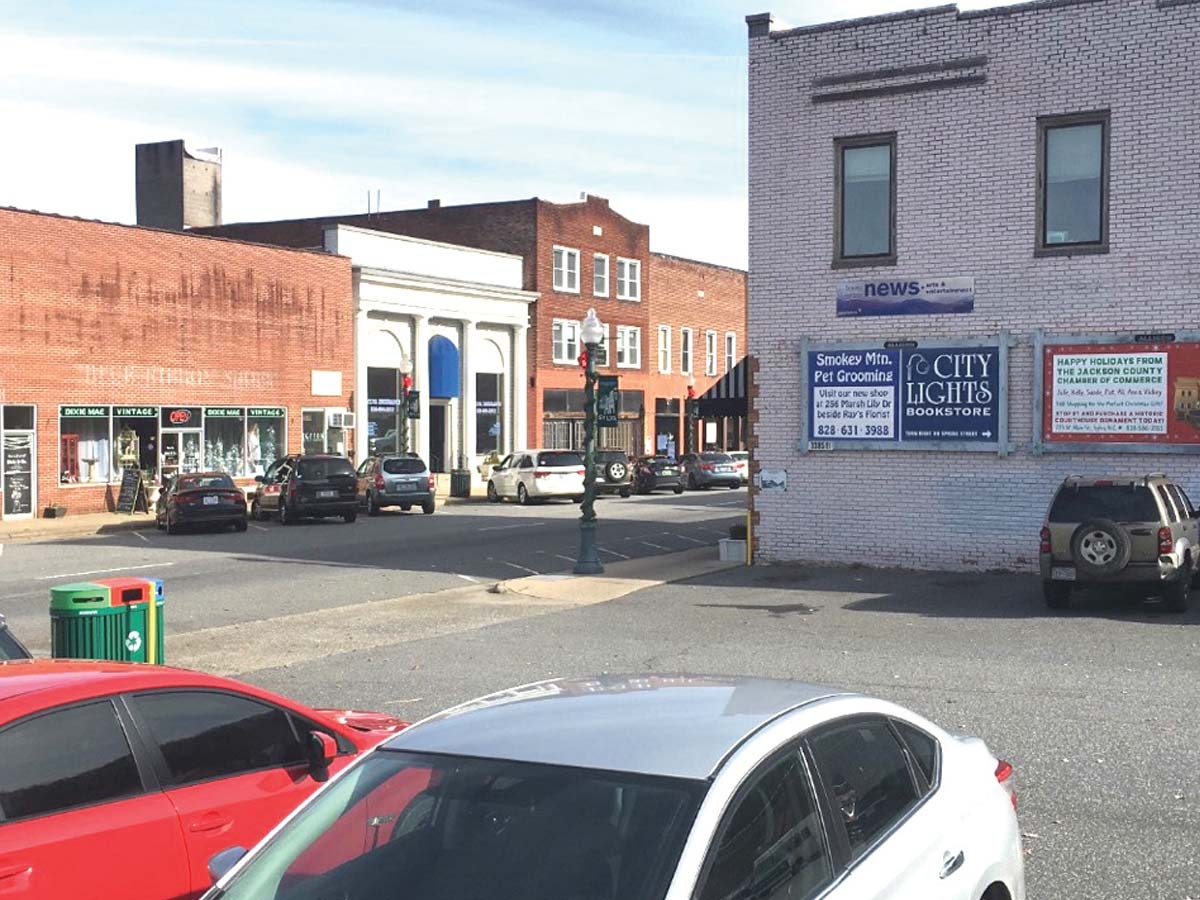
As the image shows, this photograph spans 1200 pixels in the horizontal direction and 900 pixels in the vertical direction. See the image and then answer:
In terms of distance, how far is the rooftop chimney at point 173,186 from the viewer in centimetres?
5703

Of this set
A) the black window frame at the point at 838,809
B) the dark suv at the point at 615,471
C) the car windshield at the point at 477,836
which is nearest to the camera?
→ the car windshield at the point at 477,836

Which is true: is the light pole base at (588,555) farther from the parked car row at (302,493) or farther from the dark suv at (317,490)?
the dark suv at (317,490)

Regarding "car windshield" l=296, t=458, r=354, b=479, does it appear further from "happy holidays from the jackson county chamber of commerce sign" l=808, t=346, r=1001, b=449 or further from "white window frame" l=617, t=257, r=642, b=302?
"white window frame" l=617, t=257, r=642, b=302

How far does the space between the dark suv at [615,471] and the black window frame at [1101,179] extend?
25.1 m

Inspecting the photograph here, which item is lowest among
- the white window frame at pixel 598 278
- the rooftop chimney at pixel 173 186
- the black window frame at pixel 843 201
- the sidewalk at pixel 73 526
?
the sidewalk at pixel 73 526

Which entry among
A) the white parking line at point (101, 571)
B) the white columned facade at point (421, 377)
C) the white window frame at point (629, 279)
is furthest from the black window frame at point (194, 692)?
the white window frame at point (629, 279)

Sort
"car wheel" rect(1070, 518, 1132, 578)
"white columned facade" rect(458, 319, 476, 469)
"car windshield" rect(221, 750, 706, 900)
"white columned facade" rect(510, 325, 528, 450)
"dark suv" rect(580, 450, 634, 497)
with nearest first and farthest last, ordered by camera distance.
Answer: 1. "car windshield" rect(221, 750, 706, 900)
2. "car wheel" rect(1070, 518, 1132, 578)
3. "dark suv" rect(580, 450, 634, 497)
4. "white columned facade" rect(458, 319, 476, 469)
5. "white columned facade" rect(510, 325, 528, 450)

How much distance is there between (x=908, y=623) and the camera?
50.9ft

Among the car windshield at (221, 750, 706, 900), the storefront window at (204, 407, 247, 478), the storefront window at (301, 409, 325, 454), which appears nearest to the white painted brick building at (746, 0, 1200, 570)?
the car windshield at (221, 750, 706, 900)

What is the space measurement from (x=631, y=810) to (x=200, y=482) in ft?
95.5

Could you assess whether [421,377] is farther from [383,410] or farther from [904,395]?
[904,395]

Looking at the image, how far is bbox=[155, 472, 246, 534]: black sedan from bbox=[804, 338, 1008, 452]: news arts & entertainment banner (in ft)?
49.9

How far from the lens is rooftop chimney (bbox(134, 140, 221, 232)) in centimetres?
5703

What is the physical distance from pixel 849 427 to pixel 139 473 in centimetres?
2224
